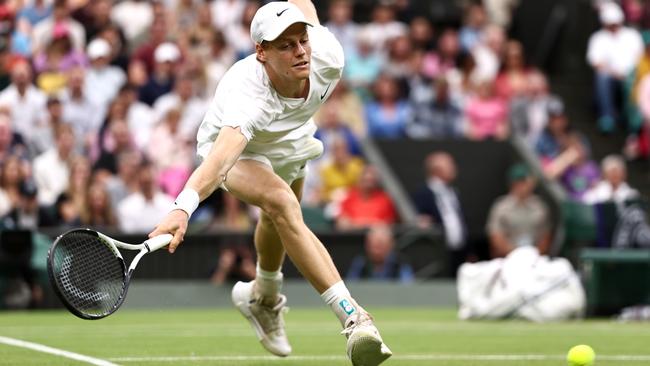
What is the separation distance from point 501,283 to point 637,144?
250 inches

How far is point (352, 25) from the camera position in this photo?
19.5m

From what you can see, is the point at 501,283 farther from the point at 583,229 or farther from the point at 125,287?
the point at 125,287

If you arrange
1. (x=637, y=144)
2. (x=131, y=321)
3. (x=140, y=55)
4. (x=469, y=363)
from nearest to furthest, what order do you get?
1. (x=469, y=363)
2. (x=131, y=321)
3. (x=140, y=55)
4. (x=637, y=144)

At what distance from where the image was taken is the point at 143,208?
15.7m

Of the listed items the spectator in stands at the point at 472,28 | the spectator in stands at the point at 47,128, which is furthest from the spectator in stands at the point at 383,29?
the spectator in stands at the point at 47,128

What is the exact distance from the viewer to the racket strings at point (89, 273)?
6.43 m

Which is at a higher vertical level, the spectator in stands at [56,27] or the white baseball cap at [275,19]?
the white baseball cap at [275,19]

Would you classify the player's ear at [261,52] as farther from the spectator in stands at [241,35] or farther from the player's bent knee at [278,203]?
the spectator in stands at [241,35]

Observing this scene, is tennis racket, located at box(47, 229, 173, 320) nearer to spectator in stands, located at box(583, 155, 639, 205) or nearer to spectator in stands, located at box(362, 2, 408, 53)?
spectator in stands, located at box(583, 155, 639, 205)

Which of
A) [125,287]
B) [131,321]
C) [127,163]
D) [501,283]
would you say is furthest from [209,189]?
[127,163]

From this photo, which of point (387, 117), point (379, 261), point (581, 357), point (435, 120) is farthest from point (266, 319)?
point (435, 120)

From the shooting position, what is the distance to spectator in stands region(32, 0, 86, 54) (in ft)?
58.0

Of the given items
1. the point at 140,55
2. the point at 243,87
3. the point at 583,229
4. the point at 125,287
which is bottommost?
the point at 583,229

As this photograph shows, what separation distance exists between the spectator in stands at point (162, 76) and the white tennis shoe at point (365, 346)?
1068 cm
